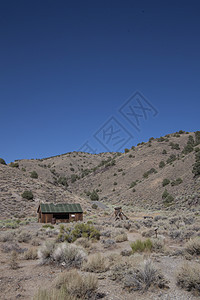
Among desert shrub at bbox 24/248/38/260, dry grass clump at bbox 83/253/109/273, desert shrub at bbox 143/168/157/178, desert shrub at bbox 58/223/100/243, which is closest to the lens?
dry grass clump at bbox 83/253/109/273

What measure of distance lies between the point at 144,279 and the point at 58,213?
2444cm

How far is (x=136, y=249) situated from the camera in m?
11.1

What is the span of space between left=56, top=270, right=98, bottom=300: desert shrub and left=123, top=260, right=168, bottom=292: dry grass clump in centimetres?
118

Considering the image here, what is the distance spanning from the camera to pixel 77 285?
→ 18.6ft

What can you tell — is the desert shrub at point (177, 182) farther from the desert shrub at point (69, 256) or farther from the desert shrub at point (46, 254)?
the desert shrub at point (69, 256)

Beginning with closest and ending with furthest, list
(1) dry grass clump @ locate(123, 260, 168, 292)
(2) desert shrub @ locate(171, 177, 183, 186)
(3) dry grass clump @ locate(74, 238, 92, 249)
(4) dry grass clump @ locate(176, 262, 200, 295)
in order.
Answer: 1. (4) dry grass clump @ locate(176, 262, 200, 295)
2. (1) dry grass clump @ locate(123, 260, 168, 292)
3. (3) dry grass clump @ locate(74, 238, 92, 249)
4. (2) desert shrub @ locate(171, 177, 183, 186)

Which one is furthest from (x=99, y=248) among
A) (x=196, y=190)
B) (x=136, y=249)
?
(x=196, y=190)

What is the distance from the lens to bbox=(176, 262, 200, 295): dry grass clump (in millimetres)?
6148

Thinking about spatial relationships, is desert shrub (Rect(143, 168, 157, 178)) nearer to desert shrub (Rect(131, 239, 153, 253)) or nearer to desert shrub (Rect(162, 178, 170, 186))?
desert shrub (Rect(162, 178, 170, 186))

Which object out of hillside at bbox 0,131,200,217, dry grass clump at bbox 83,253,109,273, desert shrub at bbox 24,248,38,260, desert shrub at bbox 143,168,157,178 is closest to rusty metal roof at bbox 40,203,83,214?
hillside at bbox 0,131,200,217

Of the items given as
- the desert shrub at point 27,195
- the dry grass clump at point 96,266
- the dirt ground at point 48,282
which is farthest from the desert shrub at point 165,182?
the dry grass clump at point 96,266

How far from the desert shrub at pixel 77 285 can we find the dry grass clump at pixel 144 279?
46.4 inches

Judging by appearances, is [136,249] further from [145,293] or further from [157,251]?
[145,293]

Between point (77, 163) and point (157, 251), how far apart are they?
10909 centimetres
